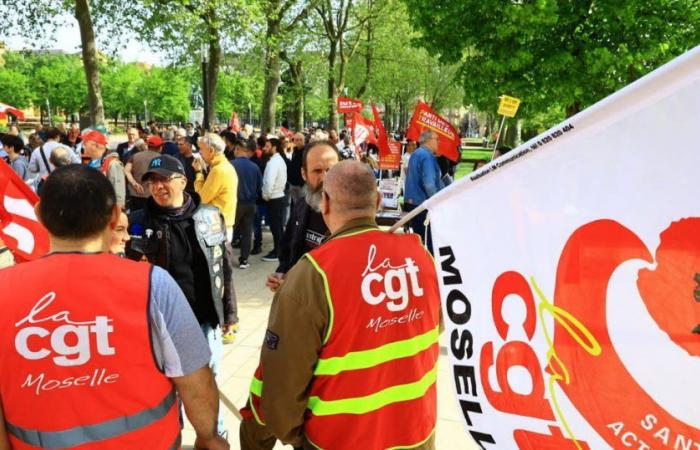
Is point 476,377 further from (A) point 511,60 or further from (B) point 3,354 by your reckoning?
(A) point 511,60

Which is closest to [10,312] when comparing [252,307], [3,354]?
[3,354]

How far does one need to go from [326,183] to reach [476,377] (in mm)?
952

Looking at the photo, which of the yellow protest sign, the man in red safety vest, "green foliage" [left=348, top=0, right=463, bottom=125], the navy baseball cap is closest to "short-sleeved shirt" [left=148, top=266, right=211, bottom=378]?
the man in red safety vest

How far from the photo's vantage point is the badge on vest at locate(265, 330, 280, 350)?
1.90 meters

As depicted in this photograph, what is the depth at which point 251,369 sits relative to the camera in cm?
488

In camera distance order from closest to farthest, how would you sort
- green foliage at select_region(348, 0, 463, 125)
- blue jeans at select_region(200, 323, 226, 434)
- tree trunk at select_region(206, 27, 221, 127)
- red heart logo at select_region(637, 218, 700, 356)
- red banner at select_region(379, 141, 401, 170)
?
red heart logo at select_region(637, 218, 700, 356)
blue jeans at select_region(200, 323, 226, 434)
red banner at select_region(379, 141, 401, 170)
tree trunk at select_region(206, 27, 221, 127)
green foliage at select_region(348, 0, 463, 125)

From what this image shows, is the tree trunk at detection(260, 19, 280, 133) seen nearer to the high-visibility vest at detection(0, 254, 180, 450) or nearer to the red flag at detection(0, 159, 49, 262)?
the red flag at detection(0, 159, 49, 262)

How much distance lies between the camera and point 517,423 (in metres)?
1.64

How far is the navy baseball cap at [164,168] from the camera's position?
3.24 m

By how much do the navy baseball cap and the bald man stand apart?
5.30 feet

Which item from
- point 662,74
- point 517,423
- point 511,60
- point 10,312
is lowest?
point 517,423

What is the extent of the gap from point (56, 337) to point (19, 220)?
1531mm

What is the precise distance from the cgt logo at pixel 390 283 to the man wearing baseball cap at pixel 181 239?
5.32 feet

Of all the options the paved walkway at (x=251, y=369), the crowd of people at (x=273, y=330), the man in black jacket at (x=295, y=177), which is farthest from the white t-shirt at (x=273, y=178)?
the crowd of people at (x=273, y=330)
